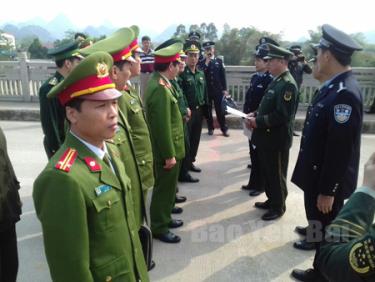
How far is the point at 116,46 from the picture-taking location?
2.39 metres

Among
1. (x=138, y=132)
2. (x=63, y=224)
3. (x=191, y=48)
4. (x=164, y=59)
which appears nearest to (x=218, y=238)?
(x=138, y=132)

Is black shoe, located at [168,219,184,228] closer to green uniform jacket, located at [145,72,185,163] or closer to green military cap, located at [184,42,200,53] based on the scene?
green uniform jacket, located at [145,72,185,163]

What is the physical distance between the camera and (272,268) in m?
3.17

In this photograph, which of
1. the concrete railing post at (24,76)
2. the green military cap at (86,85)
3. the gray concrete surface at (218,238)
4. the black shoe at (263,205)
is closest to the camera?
the green military cap at (86,85)

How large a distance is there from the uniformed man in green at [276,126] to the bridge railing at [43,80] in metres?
4.95

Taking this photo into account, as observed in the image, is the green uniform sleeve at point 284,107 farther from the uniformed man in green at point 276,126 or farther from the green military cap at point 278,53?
the green military cap at point 278,53

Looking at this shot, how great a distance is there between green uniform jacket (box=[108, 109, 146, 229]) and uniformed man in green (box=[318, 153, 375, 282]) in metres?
1.43

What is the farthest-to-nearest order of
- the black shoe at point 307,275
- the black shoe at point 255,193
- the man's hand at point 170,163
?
the black shoe at point 255,193
the man's hand at point 170,163
the black shoe at point 307,275

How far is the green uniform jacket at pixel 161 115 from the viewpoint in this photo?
3324 millimetres

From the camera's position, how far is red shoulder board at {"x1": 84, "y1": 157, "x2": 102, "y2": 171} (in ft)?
5.04

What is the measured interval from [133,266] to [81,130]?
714 mm

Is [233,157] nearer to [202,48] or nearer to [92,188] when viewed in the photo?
[202,48]

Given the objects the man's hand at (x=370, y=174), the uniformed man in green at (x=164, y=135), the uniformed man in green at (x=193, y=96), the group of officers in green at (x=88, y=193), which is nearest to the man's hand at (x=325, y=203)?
the uniformed man in green at (x=164, y=135)

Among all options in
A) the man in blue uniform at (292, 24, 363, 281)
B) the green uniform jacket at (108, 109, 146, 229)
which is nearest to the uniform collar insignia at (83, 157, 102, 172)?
the green uniform jacket at (108, 109, 146, 229)
